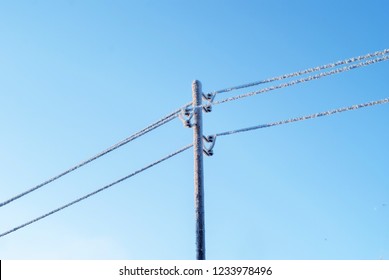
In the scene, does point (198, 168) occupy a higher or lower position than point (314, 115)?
lower

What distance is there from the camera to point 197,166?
371 inches

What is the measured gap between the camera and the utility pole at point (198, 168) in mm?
8977

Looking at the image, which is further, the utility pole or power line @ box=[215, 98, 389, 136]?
the utility pole

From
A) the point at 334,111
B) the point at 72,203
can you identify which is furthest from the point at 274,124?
the point at 72,203

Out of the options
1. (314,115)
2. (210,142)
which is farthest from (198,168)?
(314,115)

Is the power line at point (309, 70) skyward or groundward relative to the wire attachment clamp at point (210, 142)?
skyward

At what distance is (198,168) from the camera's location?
9391 millimetres

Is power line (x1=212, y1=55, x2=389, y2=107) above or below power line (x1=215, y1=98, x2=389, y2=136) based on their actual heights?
above

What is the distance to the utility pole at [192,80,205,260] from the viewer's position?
898 cm

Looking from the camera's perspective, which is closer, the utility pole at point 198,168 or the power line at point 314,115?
the power line at point 314,115

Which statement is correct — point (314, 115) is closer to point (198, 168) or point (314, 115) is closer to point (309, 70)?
point (309, 70)
